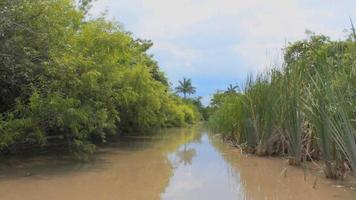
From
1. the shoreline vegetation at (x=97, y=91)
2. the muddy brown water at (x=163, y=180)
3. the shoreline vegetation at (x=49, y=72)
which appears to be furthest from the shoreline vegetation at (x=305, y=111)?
the shoreline vegetation at (x=49, y=72)

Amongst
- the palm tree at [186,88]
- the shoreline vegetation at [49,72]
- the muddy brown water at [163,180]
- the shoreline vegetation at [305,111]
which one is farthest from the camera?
the palm tree at [186,88]

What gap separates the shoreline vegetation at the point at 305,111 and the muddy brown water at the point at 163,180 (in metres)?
0.47

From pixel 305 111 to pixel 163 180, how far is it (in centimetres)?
294

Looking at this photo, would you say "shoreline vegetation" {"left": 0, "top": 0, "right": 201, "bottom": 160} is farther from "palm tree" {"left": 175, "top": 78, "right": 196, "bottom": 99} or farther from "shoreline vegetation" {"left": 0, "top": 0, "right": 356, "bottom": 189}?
"palm tree" {"left": 175, "top": 78, "right": 196, "bottom": 99}

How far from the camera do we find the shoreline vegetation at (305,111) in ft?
21.7

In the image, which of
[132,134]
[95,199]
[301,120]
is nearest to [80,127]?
[95,199]

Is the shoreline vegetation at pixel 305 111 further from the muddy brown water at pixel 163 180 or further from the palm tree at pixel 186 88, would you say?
the palm tree at pixel 186 88

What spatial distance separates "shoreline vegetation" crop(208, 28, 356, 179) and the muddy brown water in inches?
18.4

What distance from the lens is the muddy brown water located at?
6.92m

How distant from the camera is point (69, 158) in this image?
11.9 m

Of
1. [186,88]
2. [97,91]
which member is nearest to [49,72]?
[97,91]

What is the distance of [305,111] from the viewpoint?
319 inches

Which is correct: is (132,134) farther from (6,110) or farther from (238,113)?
(6,110)

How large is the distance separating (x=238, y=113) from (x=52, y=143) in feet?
19.9
